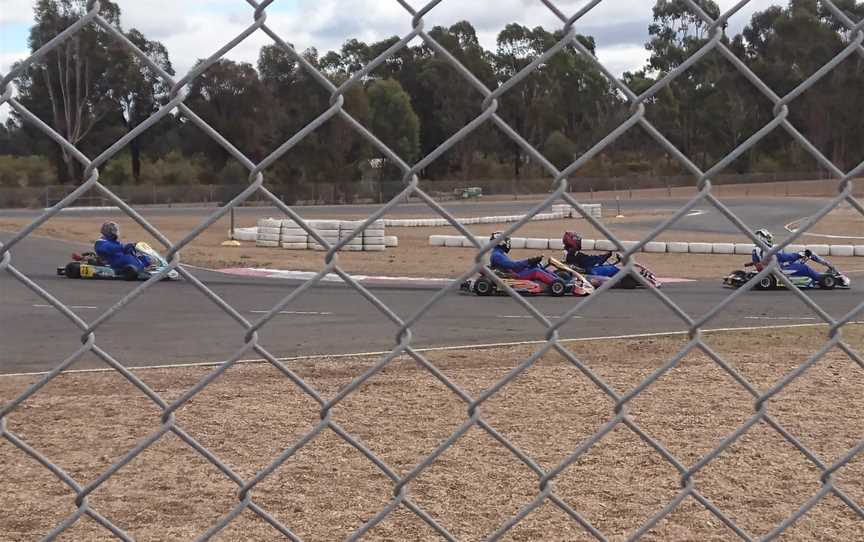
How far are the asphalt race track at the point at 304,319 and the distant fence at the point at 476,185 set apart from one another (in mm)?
21558

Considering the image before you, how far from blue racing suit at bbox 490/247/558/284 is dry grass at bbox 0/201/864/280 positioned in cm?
281

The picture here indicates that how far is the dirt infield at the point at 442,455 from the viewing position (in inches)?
192

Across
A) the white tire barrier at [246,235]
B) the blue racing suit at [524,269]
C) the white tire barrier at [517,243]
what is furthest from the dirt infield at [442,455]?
the white tire barrier at [246,235]

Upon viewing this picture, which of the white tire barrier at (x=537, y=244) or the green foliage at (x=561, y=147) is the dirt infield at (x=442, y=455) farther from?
the white tire barrier at (x=537, y=244)

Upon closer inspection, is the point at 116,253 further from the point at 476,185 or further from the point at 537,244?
the point at 476,185

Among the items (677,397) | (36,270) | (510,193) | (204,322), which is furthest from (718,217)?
(677,397)

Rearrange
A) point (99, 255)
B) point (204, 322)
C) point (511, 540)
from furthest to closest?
1. point (99, 255)
2. point (204, 322)
3. point (511, 540)

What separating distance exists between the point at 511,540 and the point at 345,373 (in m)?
4.34

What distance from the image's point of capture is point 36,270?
62.5 ft

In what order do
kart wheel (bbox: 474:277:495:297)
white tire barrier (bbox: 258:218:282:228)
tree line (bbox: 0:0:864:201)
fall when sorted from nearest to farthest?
1. tree line (bbox: 0:0:864:201)
2. kart wheel (bbox: 474:277:495:297)
3. white tire barrier (bbox: 258:218:282:228)

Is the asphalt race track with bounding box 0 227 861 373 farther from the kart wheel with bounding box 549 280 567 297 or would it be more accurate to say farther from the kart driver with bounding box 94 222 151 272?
the kart driver with bounding box 94 222 151 272

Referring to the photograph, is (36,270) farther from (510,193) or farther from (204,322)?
(510,193)

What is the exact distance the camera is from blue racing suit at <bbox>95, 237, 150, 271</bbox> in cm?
1648

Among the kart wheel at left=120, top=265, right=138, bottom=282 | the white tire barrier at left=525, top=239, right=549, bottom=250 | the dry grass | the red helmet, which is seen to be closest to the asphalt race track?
the kart wheel at left=120, top=265, right=138, bottom=282
